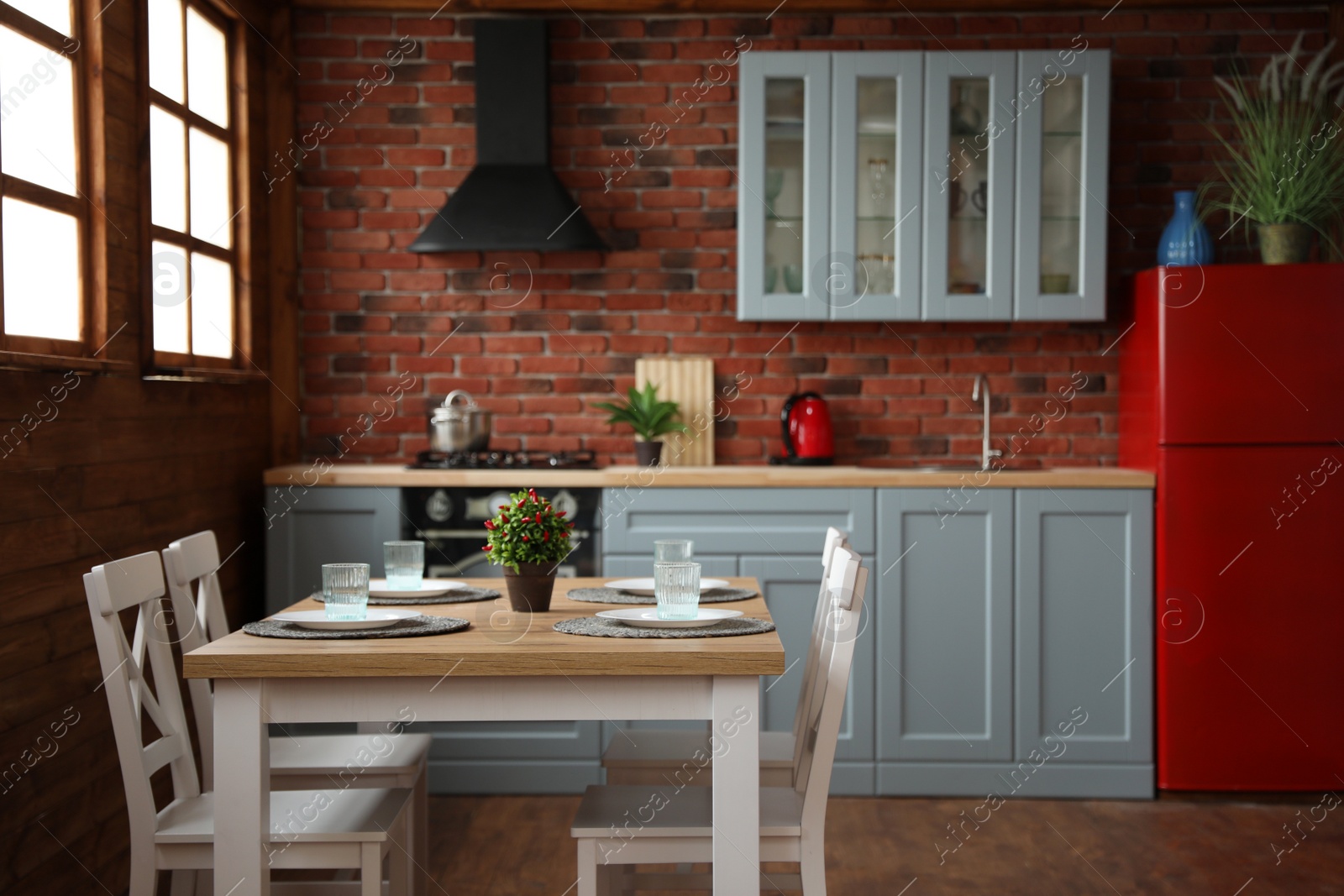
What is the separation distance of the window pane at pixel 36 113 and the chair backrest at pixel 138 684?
2.84 feet

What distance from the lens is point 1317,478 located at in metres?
3.37

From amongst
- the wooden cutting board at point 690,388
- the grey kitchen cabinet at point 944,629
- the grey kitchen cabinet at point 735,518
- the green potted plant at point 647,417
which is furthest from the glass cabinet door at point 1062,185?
the green potted plant at point 647,417

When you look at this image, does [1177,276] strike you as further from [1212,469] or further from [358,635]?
[358,635]

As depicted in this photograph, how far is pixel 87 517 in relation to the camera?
2514 millimetres

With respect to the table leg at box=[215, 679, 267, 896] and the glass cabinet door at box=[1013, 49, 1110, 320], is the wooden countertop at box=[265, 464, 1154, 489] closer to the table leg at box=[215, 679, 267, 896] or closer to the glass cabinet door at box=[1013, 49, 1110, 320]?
the glass cabinet door at box=[1013, 49, 1110, 320]

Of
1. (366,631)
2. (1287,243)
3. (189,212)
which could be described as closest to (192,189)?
(189,212)

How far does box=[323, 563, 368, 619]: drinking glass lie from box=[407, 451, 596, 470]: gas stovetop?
1519 mm

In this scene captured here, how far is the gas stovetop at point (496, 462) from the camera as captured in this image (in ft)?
11.6

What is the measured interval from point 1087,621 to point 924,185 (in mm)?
1417

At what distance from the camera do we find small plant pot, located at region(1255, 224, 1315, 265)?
344 cm

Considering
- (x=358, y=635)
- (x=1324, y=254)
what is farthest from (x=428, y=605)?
(x=1324, y=254)

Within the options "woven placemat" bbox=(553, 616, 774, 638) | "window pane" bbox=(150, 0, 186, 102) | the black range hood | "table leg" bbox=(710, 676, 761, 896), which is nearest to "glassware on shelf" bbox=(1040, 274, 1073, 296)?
the black range hood

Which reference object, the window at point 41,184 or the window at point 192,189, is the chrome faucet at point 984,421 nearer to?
the window at point 192,189

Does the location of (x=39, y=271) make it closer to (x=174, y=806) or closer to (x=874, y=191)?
(x=174, y=806)
